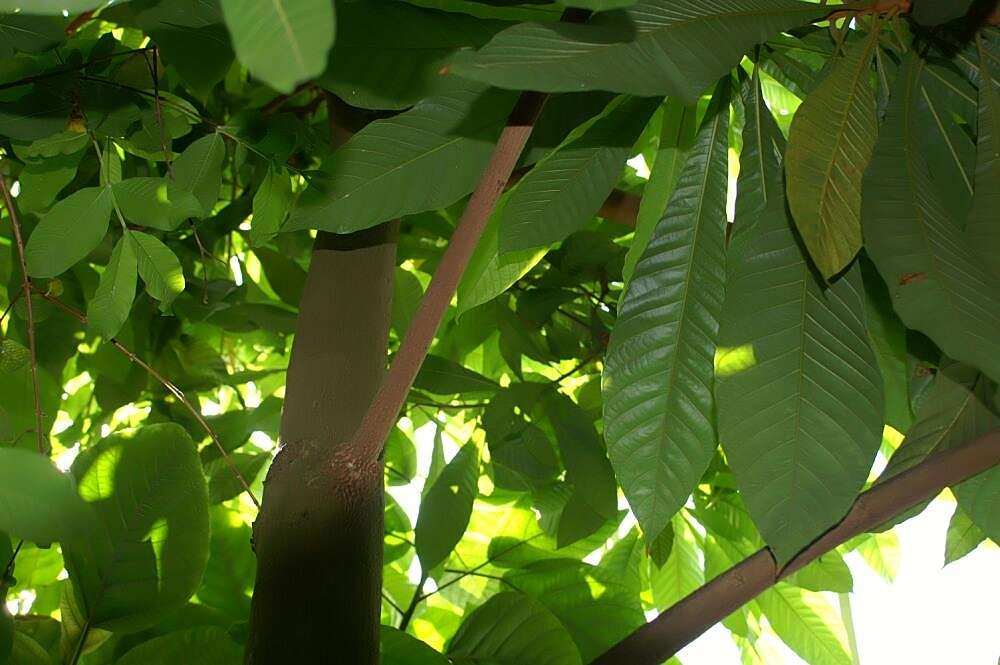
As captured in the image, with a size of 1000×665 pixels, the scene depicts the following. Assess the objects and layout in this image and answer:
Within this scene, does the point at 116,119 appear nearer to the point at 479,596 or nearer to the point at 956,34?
the point at 956,34

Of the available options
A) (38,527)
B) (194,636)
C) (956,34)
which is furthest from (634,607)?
(38,527)

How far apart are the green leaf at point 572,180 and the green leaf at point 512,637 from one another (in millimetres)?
237

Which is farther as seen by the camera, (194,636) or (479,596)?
(479,596)

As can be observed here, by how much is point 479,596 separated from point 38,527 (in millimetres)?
590

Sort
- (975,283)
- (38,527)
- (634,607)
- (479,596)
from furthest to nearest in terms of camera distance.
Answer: (479,596)
(634,607)
(975,283)
(38,527)

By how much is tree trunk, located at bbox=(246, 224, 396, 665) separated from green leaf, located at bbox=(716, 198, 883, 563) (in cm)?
15

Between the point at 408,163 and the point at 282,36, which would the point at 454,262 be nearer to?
the point at 408,163

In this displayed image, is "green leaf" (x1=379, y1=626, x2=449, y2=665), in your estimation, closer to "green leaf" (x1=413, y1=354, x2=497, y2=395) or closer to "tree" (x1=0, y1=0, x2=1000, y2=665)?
"tree" (x1=0, y1=0, x2=1000, y2=665)

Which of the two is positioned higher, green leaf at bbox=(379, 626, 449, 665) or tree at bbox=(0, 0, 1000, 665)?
tree at bbox=(0, 0, 1000, 665)

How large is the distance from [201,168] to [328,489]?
5.4 inches

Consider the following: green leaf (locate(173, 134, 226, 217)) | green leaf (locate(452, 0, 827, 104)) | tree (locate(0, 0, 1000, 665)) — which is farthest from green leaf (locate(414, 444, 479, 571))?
green leaf (locate(452, 0, 827, 104))

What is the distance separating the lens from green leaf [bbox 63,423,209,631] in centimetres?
46

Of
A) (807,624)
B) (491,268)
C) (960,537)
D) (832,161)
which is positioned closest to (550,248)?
(491,268)

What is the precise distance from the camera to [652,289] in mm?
385
